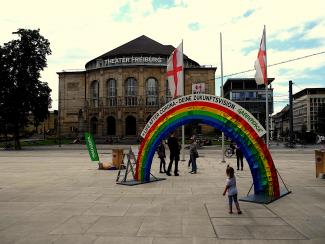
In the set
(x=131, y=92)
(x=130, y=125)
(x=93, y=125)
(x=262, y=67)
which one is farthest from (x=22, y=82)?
(x=262, y=67)

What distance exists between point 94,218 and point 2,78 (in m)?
48.1

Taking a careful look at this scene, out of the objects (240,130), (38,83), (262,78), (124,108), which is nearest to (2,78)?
(38,83)

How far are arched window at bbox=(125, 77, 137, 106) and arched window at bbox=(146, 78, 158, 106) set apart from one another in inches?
109

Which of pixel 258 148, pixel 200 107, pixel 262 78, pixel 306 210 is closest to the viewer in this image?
pixel 306 210

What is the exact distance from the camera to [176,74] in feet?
78.5

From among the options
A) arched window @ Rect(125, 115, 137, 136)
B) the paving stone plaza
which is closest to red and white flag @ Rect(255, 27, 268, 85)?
the paving stone plaza

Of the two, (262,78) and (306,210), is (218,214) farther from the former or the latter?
(262,78)

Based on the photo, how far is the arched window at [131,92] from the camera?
269ft

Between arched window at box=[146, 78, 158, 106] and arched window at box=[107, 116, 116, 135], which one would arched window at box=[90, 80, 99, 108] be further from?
arched window at box=[146, 78, 158, 106]

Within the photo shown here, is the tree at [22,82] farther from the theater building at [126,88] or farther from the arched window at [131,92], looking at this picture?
the arched window at [131,92]

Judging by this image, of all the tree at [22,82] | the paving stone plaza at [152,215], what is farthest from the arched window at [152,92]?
the paving stone plaza at [152,215]

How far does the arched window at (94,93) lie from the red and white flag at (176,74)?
6306cm

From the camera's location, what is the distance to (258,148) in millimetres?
12125

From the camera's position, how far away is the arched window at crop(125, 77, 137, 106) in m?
82.1
